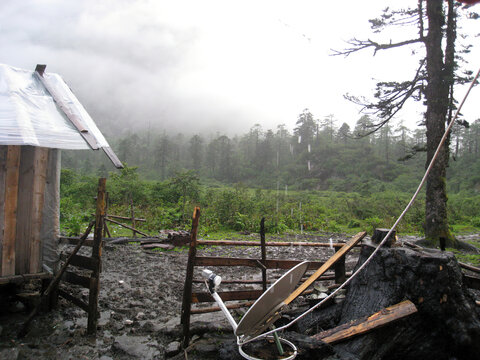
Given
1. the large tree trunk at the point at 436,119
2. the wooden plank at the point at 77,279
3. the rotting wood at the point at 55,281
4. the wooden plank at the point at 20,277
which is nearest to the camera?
the rotting wood at the point at 55,281

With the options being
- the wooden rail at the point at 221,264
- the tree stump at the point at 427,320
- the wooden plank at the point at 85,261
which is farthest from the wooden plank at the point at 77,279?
the tree stump at the point at 427,320

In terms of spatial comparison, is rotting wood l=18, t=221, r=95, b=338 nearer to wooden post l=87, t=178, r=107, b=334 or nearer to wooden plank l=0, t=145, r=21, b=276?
wooden post l=87, t=178, r=107, b=334

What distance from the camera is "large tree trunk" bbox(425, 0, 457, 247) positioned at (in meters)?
9.98

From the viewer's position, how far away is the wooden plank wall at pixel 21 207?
4.58 m

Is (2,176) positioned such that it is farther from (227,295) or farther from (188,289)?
(227,295)

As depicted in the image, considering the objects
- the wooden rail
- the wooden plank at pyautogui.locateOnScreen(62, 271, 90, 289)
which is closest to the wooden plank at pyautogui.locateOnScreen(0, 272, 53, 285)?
the wooden plank at pyautogui.locateOnScreen(62, 271, 90, 289)

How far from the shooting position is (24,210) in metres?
4.79

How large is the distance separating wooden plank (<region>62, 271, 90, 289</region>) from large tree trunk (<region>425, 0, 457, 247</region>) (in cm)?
967

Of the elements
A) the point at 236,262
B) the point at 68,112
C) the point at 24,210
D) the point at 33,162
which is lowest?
the point at 236,262

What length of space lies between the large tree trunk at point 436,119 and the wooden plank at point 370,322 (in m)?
7.77

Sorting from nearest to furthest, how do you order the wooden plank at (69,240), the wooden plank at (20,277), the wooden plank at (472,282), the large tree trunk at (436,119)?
1. the wooden plank at (472,282)
2. the wooden plank at (20,277)
3. the wooden plank at (69,240)
4. the large tree trunk at (436,119)

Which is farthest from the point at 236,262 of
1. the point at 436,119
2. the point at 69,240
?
the point at 436,119

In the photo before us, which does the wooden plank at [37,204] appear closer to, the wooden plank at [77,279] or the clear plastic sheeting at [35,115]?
the wooden plank at [77,279]

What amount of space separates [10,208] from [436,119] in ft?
36.8
